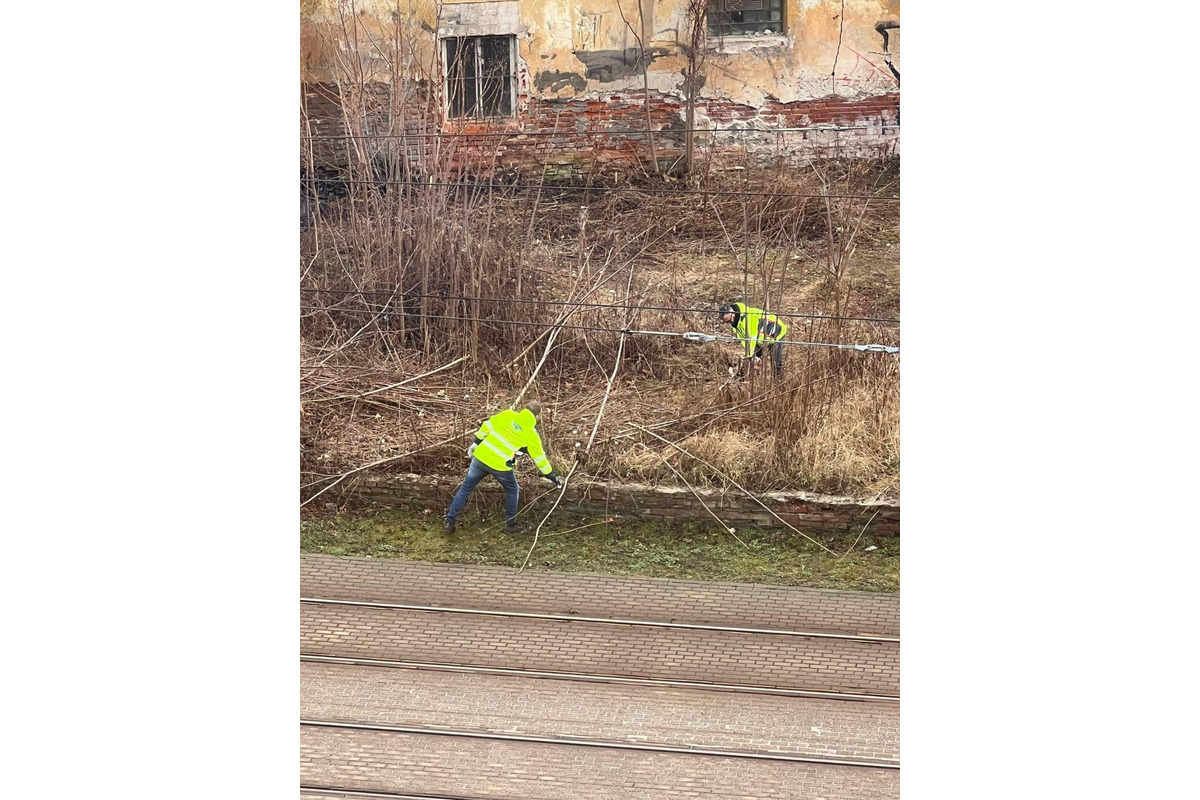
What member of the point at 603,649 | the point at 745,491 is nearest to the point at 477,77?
the point at 745,491

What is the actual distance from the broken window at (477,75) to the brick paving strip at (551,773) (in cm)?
672

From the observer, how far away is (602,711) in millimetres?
9383

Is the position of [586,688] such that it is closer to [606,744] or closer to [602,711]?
[602,711]

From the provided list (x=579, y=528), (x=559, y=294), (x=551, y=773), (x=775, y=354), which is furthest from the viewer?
(x=559, y=294)

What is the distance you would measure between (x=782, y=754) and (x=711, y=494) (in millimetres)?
3607

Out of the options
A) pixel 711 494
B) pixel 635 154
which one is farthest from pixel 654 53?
pixel 711 494

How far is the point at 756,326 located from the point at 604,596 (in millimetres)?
2932

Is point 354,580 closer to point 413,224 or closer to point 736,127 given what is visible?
point 413,224

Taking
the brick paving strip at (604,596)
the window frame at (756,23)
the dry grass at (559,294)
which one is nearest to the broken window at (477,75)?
the dry grass at (559,294)

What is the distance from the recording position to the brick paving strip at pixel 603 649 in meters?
9.98

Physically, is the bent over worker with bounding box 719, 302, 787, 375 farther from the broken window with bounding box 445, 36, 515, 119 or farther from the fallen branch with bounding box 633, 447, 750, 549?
the broken window with bounding box 445, 36, 515, 119

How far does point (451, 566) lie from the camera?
1180cm

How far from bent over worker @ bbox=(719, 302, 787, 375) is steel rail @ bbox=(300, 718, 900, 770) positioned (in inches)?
177

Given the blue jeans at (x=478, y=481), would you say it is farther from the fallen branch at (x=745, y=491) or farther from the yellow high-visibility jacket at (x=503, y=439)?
the fallen branch at (x=745, y=491)
